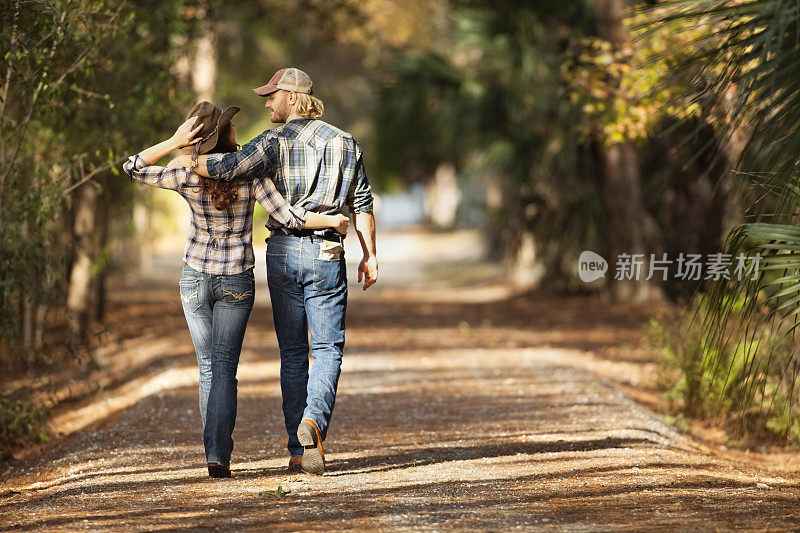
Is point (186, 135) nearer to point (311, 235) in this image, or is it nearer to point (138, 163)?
point (138, 163)

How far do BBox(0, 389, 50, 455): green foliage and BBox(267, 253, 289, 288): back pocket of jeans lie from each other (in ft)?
9.50

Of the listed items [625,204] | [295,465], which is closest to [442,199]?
[625,204]

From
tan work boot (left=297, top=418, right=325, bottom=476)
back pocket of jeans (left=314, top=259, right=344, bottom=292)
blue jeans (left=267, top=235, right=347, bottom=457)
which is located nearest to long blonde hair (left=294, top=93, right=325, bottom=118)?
blue jeans (left=267, top=235, right=347, bottom=457)

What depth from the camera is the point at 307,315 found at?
5594 millimetres

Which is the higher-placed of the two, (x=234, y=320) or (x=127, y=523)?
(x=234, y=320)

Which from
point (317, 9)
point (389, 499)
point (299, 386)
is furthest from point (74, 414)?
point (317, 9)

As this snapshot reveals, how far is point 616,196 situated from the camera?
52.6ft

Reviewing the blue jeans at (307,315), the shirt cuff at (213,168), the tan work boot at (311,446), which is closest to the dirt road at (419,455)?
the tan work boot at (311,446)

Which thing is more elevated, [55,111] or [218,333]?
[55,111]

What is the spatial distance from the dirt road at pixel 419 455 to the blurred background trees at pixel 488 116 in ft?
3.29

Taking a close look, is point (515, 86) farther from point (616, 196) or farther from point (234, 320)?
point (234, 320)

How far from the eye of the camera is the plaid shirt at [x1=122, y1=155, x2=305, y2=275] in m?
5.30

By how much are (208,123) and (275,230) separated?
1.93 feet

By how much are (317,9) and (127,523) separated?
12.5m
